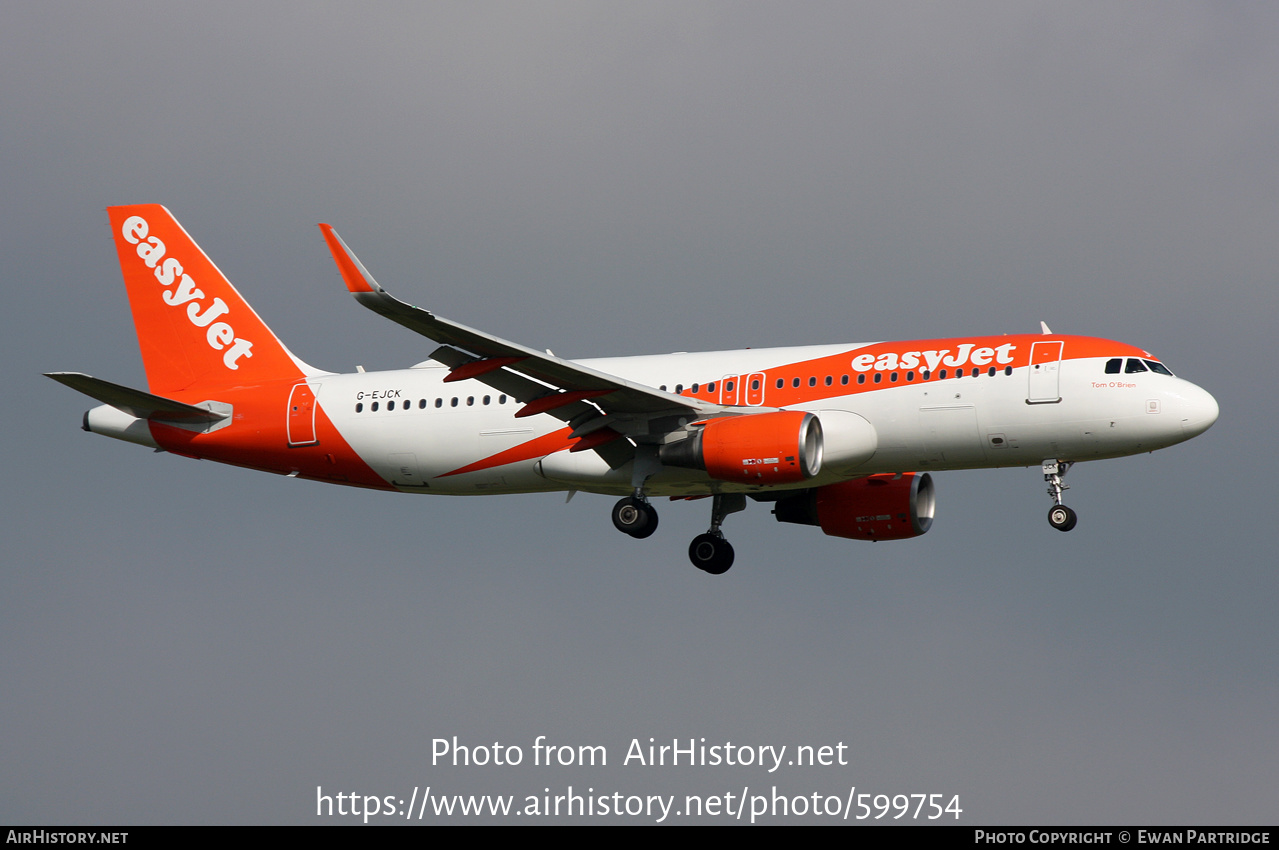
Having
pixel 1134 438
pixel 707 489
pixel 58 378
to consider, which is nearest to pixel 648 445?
pixel 707 489

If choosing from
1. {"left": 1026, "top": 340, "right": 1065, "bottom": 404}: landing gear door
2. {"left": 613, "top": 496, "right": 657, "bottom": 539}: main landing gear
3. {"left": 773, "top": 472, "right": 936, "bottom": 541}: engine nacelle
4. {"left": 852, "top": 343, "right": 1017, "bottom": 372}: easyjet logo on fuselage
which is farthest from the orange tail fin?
{"left": 1026, "top": 340, "right": 1065, "bottom": 404}: landing gear door

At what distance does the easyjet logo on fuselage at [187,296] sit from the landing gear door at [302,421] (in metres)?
2.77

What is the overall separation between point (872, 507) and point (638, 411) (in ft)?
25.3

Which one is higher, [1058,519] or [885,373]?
[885,373]

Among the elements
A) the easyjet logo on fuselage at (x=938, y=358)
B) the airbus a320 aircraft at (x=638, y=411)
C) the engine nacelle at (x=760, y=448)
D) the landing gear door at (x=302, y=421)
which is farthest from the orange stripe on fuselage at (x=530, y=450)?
the easyjet logo on fuselage at (x=938, y=358)

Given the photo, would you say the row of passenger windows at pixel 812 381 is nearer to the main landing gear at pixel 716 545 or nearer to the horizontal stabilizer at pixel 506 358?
the horizontal stabilizer at pixel 506 358

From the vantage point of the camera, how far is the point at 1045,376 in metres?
33.0

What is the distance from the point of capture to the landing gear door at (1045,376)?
32844 millimetres

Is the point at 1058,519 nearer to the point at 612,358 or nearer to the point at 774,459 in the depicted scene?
the point at 774,459

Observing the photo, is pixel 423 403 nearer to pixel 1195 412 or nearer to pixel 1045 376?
pixel 1045 376

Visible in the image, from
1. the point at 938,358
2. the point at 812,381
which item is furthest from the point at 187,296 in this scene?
the point at 938,358

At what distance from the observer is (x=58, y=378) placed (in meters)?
32.6

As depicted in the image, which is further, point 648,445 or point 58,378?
point 648,445

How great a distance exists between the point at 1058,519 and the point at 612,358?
11.3m
